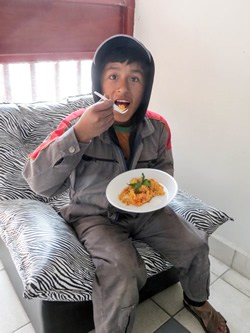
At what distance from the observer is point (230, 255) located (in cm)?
165

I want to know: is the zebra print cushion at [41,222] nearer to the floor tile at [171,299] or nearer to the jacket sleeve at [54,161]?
the jacket sleeve at [54,161]

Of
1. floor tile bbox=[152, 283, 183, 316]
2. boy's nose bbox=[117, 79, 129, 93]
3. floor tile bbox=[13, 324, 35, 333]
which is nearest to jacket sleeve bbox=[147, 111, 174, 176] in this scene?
boy's nose bbox=[117, 79, 129, 93]

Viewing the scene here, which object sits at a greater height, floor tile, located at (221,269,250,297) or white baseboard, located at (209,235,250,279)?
white baseboard, located at (209,235,250,279)

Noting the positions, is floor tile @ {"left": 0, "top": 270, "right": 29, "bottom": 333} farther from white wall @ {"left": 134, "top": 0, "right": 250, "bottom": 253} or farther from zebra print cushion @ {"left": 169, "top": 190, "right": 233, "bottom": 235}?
white wall @ {"left": 134, "top": 0, "right": 250, "bottom": 253}

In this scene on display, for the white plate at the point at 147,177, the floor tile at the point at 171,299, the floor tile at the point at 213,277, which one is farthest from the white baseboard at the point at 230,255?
the white plate at the point at 147,177

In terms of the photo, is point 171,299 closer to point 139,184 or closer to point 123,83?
point 139,184

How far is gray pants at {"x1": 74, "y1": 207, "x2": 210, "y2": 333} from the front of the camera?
3.19 ft

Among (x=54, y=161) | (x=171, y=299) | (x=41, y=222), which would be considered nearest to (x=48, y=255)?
(x=41, y=222)

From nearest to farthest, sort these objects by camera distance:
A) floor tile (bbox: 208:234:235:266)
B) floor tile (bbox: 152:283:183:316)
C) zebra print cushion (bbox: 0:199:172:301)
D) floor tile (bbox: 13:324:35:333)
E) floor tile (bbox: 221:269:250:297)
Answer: zebra print cushion (bbox: 0:199:172:301) < floor tile (bbox: 13:324:35:333) < floor tile (bbox: 152:283:183:316) < floor tile (bbox: 221:269:250:297) < floor tile (bbox: 208:234:235:266)

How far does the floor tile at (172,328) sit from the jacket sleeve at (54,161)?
0.73 metres

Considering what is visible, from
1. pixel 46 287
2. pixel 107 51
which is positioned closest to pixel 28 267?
pixel 46 287

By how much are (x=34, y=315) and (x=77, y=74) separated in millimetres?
1382

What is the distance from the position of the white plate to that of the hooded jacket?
0.05 meters

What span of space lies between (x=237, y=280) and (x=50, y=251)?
1034 millimetres
